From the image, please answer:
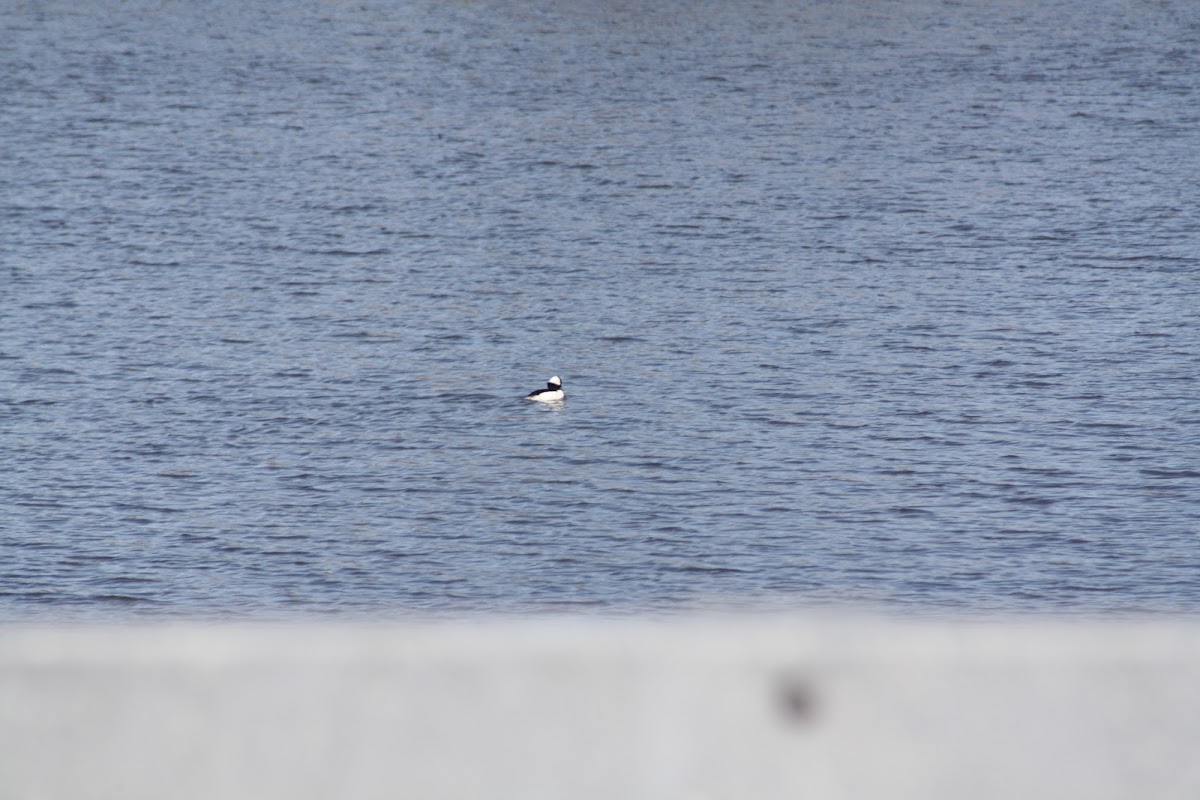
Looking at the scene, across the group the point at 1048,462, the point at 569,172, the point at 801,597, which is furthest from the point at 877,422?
the point at 569,172

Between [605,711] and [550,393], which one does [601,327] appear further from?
[605,711]

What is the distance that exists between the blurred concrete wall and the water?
51.1 ft

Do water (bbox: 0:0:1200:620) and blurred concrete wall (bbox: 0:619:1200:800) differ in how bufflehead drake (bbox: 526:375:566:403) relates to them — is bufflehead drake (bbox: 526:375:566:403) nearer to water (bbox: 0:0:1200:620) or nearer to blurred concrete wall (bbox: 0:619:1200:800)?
water (bbox: 0:0:1200:620)

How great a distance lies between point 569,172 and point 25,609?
2675 cm

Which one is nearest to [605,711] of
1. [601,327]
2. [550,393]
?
[550,393]

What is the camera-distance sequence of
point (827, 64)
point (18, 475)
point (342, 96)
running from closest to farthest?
point (18, 475) → point (342, 96) → point (827, 64)

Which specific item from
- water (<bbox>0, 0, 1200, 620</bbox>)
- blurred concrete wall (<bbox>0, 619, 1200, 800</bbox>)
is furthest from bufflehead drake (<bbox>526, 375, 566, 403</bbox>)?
blurred concrete wall (<bbox>0, 619, 1200, 800</bbox>)

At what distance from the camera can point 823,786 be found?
13.9 feet

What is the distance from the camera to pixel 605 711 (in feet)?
13.5

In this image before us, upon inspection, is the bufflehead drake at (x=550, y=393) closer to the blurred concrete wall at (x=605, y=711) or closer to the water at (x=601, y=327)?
the water at (x=601, y=327)

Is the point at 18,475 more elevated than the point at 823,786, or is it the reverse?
the point at 823,786

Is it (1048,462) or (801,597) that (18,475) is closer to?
(801,597)

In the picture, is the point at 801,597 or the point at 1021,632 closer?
the point at 1021,632

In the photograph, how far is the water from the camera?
21.7 meters
